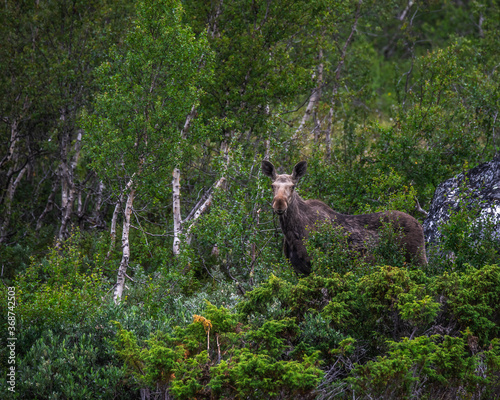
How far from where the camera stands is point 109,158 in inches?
512

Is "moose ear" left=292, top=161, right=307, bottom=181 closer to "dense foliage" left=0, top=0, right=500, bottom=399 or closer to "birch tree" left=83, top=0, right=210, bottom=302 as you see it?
"dense foliage" left=0, top=0, right=500, bottom=399

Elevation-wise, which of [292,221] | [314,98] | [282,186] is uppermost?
[314,98]

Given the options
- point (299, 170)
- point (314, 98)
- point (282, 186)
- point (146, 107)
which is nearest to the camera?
point (282, 186)

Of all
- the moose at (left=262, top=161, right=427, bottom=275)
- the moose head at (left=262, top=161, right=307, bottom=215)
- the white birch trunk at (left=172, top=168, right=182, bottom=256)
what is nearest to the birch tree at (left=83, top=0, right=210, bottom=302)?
the white birch trunk at (left=172, top=168, right=182, bottom=256)

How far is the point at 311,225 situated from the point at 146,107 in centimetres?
552

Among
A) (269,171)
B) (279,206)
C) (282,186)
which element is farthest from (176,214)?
(279,206)

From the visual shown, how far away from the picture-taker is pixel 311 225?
11.1 m

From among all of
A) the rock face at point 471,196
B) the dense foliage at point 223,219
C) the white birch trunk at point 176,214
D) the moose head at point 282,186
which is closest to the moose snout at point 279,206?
the moose head at point 282,186

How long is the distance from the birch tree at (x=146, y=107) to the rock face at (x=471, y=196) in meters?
6.45

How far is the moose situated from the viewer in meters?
10.7

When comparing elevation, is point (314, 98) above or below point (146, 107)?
above

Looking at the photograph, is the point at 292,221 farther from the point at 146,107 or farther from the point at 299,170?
the point at 146,107

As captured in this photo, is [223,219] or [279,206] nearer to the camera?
[279,206]

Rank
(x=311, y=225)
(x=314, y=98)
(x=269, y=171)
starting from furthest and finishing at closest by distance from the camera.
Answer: (x=314, y=98), (x=269, y=171), (x=311, y=225)
